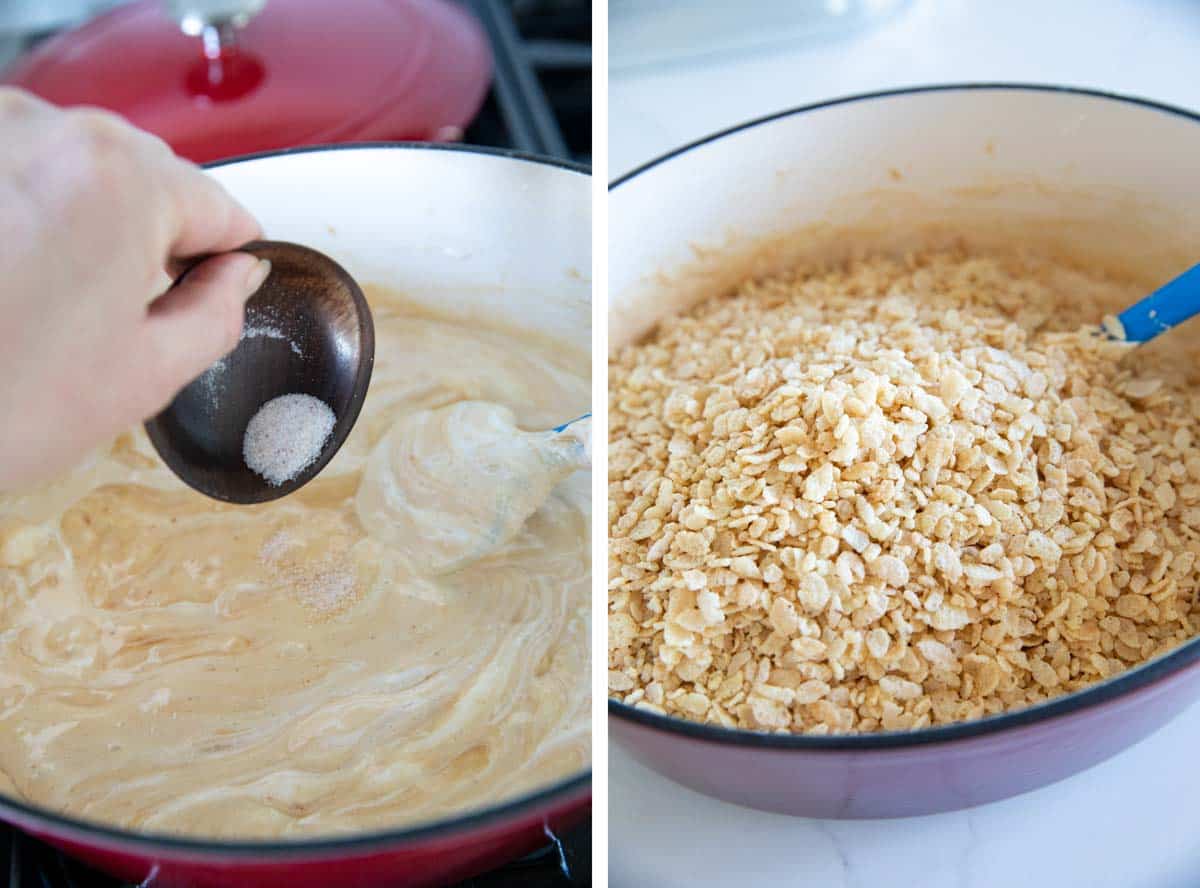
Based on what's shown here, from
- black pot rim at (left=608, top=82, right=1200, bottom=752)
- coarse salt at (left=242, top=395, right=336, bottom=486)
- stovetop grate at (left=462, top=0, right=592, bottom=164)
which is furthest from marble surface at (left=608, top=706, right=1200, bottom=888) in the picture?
stovetop grate at (left=462, top=0, right=592, bottom=164)

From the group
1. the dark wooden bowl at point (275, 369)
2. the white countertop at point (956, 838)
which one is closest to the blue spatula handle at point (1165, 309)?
the white countertop at point (956, 838)

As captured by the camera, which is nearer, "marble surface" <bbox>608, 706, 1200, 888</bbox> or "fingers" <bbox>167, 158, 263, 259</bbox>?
"fingers" <bbox>167, 158, 263, 259</bbox>

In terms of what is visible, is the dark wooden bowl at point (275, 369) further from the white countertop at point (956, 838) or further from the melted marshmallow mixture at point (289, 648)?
the white countertop at point (956, 838)

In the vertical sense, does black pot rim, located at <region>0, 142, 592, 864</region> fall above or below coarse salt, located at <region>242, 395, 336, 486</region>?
below

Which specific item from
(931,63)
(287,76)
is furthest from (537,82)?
(931,63)

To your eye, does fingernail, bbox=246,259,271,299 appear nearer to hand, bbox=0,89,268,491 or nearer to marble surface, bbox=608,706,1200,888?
hand, bbox=0,89,268,491

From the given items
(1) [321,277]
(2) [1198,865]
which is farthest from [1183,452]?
(1) [321,277]

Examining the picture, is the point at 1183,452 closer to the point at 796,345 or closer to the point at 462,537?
the point at 796,345
